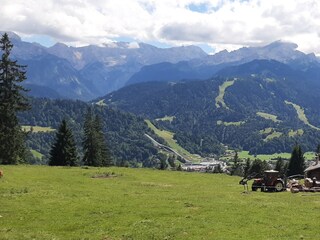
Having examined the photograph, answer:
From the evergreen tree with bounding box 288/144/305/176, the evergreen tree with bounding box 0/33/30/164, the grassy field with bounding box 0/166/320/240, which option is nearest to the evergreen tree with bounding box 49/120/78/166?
the evergreen tree with bounding box 0/33/30/164

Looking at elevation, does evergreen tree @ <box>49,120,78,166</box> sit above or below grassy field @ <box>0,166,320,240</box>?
above

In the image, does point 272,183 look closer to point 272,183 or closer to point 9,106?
point 272,183

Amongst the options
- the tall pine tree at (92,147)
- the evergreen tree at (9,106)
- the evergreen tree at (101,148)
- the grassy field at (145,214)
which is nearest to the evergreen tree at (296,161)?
the evergreen tree at (101,148)

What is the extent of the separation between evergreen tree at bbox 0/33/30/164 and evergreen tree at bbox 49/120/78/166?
14.9 metres

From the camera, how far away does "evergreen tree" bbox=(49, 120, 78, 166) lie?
101 metres

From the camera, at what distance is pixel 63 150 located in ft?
332

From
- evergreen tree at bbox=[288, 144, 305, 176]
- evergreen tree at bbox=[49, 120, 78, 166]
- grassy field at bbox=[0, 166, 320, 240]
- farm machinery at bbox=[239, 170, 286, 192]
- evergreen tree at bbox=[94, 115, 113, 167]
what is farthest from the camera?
evergreen tree at bbox=[288, 144, 305, 176]

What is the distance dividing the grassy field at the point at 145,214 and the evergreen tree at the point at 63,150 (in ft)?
159

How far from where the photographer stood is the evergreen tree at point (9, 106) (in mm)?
80725

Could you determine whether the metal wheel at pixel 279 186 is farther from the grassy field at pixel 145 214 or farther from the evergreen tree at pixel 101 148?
the evergreen tree at pixel 101 148

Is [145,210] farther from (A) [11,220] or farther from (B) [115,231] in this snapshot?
(A) [11,220]

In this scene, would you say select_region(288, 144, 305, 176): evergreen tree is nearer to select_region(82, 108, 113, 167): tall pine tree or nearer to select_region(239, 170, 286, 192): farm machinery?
select_region(82, 108, 113, 167): tall pine tree

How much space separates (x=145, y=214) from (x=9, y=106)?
5591 cm

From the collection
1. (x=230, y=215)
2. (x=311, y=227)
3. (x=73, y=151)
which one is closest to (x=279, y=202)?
(x=230, y=215)
